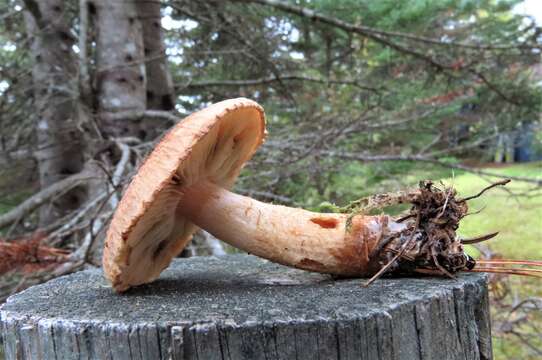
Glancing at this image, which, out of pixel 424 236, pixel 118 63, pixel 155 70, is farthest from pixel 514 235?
pixel 424 236

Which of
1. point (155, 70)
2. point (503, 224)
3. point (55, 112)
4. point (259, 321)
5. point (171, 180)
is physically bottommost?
point (503, 224)

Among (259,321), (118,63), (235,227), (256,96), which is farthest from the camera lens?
(256,96)

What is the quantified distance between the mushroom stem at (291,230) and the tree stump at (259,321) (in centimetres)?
8

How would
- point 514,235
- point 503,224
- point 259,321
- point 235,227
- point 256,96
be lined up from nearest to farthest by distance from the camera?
1. point 259,321
2. point 235,227
3. point 256,96
4. point 514,235
5. point 503,224

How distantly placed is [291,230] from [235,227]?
0.69 ft

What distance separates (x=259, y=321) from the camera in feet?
3.76

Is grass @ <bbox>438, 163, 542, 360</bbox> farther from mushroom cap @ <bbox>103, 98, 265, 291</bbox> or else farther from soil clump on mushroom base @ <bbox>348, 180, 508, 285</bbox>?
mushroom cap @ <bbox>103, 98, 265, 291</bbox>

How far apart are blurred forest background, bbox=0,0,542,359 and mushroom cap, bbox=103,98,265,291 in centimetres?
115

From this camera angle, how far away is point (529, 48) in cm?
394

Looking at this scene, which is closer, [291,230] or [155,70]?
[291,230]

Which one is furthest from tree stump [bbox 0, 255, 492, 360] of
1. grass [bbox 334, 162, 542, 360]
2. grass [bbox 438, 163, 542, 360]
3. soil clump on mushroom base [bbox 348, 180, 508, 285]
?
grass [bbox 438, 163, 542, 360]

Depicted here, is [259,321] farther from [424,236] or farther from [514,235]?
[514,235]

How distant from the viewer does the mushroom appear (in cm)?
151

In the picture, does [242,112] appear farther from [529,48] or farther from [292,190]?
[292,190]
